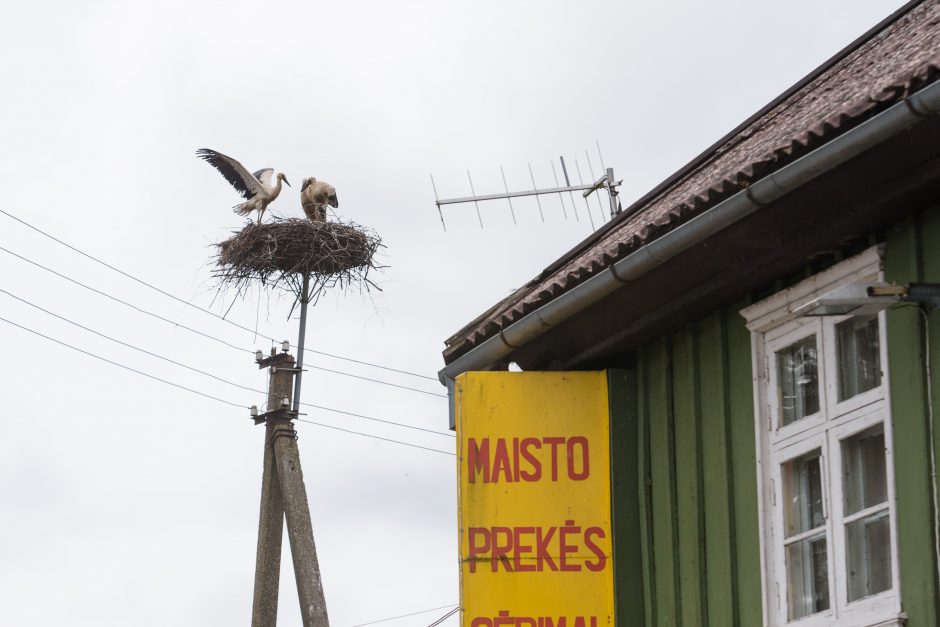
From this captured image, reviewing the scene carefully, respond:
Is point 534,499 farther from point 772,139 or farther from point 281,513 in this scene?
point 281,513

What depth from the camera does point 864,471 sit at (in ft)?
20.8

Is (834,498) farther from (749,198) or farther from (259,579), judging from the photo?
(259,579)

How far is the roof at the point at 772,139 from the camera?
612cm

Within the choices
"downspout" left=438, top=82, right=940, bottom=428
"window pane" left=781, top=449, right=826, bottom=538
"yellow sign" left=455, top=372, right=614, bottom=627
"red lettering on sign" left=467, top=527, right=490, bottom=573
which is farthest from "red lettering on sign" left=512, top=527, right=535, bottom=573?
"window pane" left=781, top=449, right=826, bottom=538

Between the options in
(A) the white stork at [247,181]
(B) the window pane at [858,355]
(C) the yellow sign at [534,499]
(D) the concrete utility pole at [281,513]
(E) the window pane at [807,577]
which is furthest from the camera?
(A) the white stork at [247,181]

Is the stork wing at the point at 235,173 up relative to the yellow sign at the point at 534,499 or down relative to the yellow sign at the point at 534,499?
up

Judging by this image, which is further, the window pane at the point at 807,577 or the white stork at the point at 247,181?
the white stork at the point at 247,181

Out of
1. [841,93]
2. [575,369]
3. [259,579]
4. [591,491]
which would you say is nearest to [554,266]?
[575,369]

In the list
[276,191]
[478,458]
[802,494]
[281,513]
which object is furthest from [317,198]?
[802,494]

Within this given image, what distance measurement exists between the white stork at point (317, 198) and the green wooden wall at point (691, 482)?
11.1 meters

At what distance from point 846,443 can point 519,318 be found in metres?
2.13

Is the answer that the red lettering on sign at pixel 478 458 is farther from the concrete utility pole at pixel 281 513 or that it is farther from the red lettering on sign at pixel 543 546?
the concrete utility pole at pixel 281 513

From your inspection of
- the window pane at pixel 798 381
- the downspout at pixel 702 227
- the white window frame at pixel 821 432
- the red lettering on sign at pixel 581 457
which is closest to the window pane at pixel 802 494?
the white window frame at pixel 821 432

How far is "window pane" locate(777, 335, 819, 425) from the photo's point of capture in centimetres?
675
